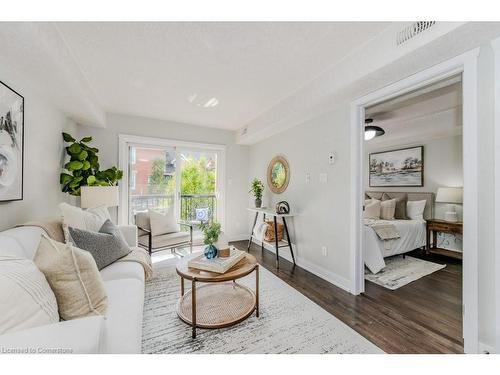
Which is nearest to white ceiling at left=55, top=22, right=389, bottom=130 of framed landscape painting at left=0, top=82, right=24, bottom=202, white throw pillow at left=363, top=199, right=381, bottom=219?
framed landscape painting at left=0, top=82, right=24, bottom=202

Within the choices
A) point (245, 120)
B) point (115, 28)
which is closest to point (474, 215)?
point (115, 28)

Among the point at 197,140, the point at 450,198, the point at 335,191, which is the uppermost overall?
the point at 197,140

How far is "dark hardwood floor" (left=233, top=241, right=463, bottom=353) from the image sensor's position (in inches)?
62.4

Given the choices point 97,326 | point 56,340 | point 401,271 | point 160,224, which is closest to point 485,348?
point 401,271

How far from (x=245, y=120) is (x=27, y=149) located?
9.48 ft

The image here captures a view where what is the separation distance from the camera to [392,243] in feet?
10.6

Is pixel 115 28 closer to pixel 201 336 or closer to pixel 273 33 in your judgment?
pixel 273 33

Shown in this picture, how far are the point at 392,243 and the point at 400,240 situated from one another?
0.23 metres

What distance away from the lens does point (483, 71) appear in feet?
4.69

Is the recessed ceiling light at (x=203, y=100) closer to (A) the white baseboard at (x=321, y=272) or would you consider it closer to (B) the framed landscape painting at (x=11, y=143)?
(B) the framed landscape painting at (x=11, y=143)

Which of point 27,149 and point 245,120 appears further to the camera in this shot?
point 245,120

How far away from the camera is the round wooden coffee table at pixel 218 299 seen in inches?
Answer: 65.1

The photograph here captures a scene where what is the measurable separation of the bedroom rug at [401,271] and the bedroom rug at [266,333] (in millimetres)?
1091

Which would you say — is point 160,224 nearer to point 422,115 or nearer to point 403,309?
point 403,309
